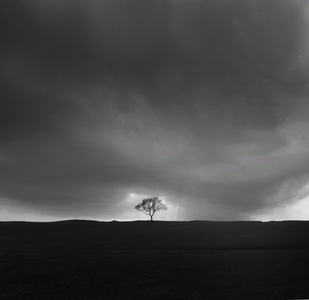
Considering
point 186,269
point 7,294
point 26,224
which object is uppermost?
point 26,224

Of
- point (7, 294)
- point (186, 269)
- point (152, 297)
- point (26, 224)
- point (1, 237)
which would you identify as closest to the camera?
point (152, 297)

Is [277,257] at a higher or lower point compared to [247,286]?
higher

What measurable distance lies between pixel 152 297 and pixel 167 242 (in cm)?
3683

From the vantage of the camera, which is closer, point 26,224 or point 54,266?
point 54,266

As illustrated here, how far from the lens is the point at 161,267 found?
128ft

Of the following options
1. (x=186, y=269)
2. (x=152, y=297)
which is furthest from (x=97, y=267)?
(x=152, y=297)

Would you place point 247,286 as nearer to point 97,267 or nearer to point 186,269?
point 186,269

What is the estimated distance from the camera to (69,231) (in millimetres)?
79000

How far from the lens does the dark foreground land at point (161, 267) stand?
29.3 meters

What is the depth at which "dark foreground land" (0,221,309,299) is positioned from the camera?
96.3ft

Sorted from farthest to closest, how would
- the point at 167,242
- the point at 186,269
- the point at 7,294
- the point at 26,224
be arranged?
the point at 26,224 < the point at 167,242 < the point at 186,269 < the point at 7,294

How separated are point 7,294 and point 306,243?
47.4 m

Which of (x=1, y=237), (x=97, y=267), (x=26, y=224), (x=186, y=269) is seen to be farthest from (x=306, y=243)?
(x=26, y=224)

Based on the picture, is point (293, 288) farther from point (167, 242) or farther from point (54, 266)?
point (167, 242)
